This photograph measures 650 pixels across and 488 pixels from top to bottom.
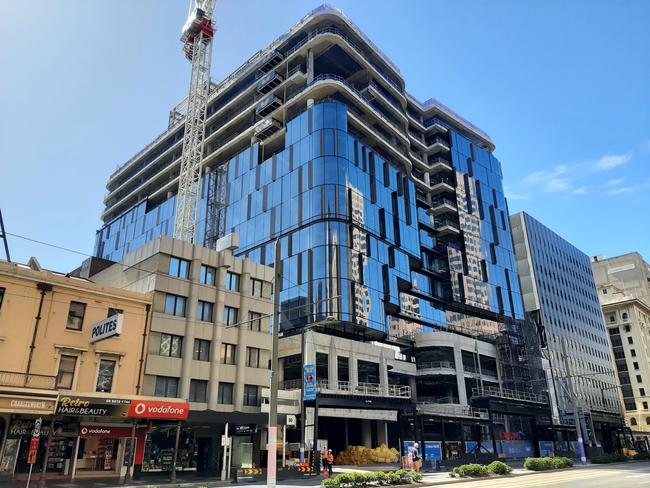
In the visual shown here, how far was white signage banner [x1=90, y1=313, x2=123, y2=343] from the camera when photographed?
29031mm

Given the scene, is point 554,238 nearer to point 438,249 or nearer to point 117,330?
point 438,249

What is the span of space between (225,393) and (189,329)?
584 cm

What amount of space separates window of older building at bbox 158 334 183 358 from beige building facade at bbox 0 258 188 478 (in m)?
1.76

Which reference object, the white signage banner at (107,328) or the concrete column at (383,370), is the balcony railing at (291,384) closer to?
the concrete column at (383,370)

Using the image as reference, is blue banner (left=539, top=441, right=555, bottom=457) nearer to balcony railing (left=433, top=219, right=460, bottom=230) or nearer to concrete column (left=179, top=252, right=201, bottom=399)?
balcony railing (left=433, top=219, right=460, bottom=230)

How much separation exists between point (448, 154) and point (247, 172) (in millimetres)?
41728

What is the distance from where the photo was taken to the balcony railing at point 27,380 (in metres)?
26.4

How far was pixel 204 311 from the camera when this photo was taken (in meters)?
38.7

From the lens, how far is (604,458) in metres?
48.7

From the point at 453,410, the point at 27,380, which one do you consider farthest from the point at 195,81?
the point at 453,410

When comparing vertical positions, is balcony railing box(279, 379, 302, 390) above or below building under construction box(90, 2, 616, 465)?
below

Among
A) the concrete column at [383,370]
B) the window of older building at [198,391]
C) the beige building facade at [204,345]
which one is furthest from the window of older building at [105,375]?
the concrete column at [383,370]

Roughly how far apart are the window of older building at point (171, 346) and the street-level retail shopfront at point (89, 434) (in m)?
4.74

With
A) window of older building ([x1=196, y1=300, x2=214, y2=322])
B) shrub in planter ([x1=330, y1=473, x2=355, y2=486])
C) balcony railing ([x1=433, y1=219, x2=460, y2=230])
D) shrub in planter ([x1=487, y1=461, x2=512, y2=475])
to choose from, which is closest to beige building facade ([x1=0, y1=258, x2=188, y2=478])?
window of older building ([x1=196, y1=300, x2=214, y2=322])
